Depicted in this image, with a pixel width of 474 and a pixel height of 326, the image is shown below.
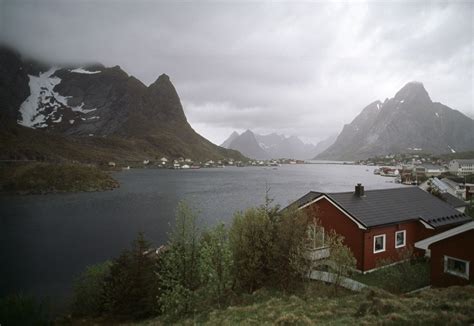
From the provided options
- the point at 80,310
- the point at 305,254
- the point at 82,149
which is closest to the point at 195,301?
the point at 305,254

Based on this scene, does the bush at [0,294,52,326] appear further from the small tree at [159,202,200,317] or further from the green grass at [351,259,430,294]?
the green grass at [351,259,430,294]

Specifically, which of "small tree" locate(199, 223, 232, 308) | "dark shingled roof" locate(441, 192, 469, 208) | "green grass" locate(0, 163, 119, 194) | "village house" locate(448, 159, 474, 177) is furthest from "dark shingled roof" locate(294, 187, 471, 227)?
"village house" locate(448, 159, 474, 177)

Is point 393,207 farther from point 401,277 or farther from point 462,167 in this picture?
point 462,167

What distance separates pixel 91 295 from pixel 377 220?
20.9m

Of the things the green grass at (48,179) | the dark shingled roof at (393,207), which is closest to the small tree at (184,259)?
the dark shingled roof at (393,207)

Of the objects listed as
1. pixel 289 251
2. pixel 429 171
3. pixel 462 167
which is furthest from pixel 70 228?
pixel 462 167

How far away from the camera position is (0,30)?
30.2 ft

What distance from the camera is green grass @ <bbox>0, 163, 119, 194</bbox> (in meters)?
82.0

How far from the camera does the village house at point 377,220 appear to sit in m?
20.5

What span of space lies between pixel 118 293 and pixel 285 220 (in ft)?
37.0

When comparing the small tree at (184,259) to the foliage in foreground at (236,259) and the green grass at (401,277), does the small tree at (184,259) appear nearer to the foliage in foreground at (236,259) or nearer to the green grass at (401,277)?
the foliage in foreground at (236,259)

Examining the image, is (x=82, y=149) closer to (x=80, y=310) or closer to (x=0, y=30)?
(x=80, y=310)

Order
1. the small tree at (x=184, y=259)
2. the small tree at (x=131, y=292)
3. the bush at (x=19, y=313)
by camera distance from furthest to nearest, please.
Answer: the small tree at (x=131, y=292) < the small tree at (x=184, y=259) < the bush at (x=19, y=313)

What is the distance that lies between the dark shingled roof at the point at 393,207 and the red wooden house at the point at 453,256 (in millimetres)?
4233
